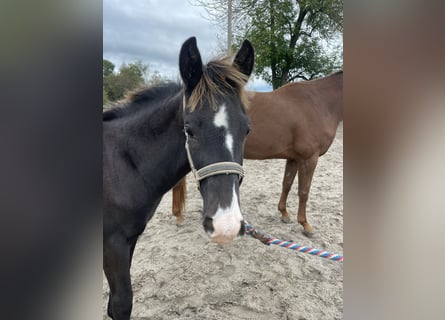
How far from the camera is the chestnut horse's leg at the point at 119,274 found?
1133 millimetres

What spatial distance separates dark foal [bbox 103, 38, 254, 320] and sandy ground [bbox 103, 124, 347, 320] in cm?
66

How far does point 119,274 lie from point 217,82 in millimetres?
935

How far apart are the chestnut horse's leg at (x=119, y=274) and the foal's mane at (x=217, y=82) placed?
677 millimetres

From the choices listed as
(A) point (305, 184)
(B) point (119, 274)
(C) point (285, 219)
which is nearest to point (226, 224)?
(B) point (119, 274)

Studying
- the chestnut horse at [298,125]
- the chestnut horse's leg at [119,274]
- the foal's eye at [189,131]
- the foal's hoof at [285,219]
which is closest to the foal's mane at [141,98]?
the foal's eye at [189,131]

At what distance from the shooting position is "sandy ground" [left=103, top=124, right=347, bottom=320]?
1.68m

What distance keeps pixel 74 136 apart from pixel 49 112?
4cm

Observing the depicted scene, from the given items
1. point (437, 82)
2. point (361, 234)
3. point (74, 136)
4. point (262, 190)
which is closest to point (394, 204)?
point (361, 234)

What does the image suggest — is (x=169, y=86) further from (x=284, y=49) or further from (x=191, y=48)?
(x=284, y=49)

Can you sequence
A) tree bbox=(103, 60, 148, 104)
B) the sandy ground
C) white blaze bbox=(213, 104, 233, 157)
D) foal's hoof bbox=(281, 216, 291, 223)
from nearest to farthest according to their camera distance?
white blaze bbox=(213, 104, 233, 157)
tree bbox=(103, 60, 148, 104)
the sandy ground
foal's hoof bbox=(281, 216, 291, 223)

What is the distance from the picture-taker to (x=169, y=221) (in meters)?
3.08

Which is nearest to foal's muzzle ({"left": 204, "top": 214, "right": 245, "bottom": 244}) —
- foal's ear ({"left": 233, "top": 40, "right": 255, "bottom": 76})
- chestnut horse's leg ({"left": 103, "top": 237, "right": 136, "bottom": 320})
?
chestnut horse's leg ({"left": 103, "top": 237, "right": 136, "bottom": 320})

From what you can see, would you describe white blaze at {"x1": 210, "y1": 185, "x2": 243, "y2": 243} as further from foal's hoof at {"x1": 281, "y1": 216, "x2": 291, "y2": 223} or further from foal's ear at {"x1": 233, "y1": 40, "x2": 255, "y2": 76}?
foal's hoof at {"x1": 281, "y1": 216, "x2": 291, "y2": 223}

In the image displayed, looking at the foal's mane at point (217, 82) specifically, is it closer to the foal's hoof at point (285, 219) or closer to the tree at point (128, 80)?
the tree at point (128, 80)
